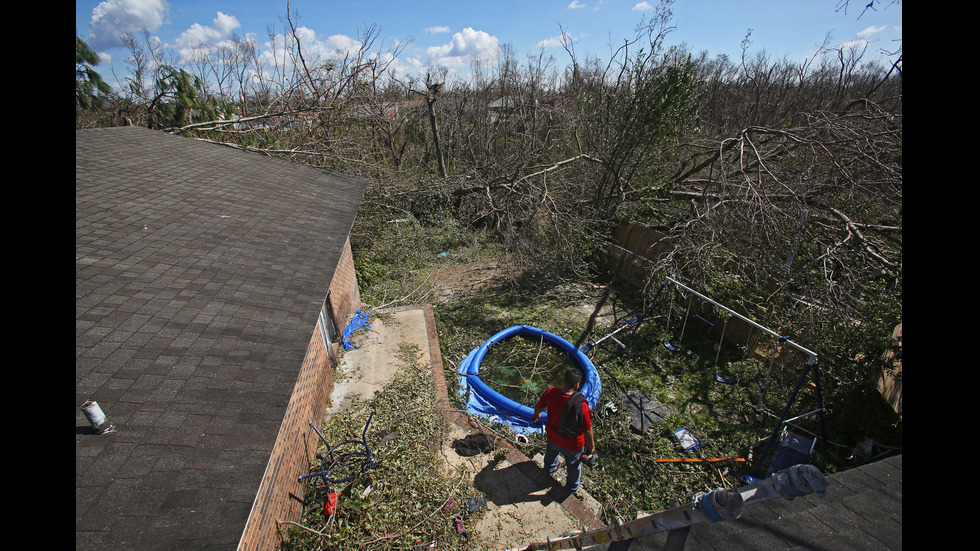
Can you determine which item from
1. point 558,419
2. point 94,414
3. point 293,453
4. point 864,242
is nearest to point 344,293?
point 293,453

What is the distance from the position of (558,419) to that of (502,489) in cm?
125

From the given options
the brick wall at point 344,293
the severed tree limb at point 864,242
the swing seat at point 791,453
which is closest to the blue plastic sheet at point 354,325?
the brick wall at point 344,293

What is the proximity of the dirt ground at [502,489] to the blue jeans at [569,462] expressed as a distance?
0.14 meters

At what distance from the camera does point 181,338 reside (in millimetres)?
3594

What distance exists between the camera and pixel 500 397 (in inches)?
254

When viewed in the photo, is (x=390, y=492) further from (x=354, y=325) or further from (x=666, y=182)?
(x=666, y=182)

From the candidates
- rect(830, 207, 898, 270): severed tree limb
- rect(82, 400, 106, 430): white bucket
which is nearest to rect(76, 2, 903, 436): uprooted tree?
rect(830, 207, 898, 270): severed tree limb

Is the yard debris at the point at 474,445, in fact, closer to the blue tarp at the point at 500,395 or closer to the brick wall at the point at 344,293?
the blue tarp at the point at 500,395

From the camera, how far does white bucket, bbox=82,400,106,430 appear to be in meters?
2.53

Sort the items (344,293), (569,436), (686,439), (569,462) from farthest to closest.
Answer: (344,293) < (686,439) < (569,462) < (569,436)
